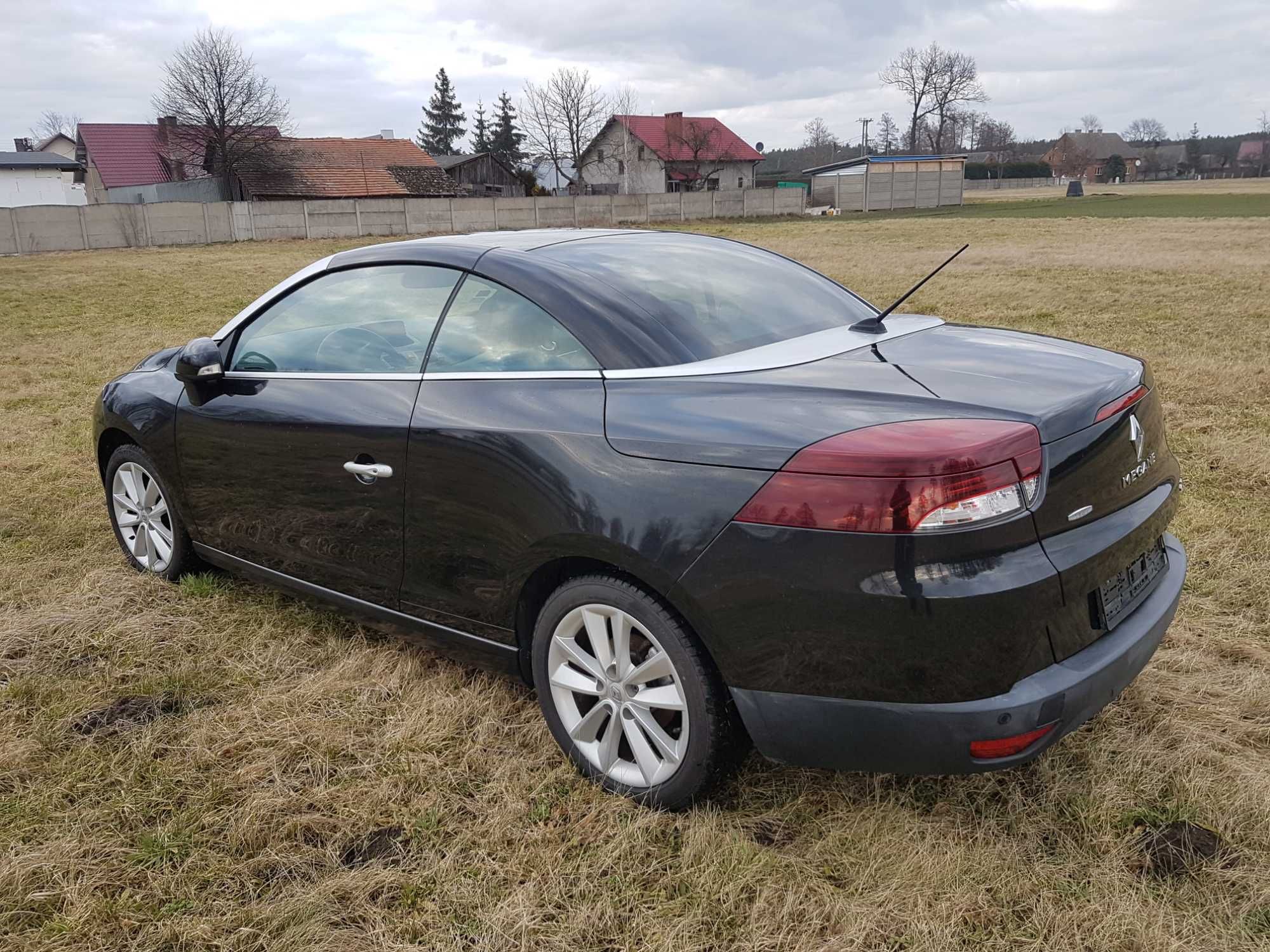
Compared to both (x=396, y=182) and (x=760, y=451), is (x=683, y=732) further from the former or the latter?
(x=396, y=182)

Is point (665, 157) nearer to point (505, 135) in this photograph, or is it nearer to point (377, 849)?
point (505, 135)

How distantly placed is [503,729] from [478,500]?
80cm

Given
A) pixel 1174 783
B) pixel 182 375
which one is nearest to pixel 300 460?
pixel 182 375

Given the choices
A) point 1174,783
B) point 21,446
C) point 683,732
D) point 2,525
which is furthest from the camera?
point 21,446

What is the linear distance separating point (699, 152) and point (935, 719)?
70.0m

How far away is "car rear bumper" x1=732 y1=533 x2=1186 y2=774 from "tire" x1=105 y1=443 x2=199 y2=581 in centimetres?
281

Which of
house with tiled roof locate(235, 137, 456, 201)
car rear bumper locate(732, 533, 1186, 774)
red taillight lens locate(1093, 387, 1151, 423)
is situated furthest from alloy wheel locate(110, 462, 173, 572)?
house with tiled roof locate(235, 137, 456, 201)

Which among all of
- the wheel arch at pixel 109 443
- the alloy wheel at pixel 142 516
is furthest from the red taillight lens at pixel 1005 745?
the wheel arch at pixel 109 443

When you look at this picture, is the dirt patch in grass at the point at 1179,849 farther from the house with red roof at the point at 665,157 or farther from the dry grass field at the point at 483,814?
the house with red roof at the point at 665,157

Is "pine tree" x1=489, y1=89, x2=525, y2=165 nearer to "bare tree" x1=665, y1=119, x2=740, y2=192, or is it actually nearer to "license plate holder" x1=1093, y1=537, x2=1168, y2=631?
"bare tree" x1=665, y1=119, x2=740, y2=192

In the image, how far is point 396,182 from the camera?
51469 millimetres

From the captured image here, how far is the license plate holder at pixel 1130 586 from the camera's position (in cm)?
228

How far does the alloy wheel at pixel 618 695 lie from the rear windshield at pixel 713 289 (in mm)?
772

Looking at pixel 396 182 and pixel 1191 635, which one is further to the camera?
pixel 396 182
